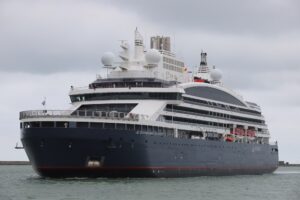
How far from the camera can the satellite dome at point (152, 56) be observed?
6969 cm

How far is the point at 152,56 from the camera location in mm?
69688

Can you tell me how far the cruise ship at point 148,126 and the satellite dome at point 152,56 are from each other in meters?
0.10

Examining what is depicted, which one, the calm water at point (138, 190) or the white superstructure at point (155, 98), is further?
the white superstructure at point (155, 98)

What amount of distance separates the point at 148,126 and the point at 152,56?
10703 millimetres

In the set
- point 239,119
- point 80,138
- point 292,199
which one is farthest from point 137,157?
point 239,119

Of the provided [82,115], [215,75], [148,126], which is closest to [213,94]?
[215,75]

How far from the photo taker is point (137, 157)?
194ft

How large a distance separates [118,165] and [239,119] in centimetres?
2932

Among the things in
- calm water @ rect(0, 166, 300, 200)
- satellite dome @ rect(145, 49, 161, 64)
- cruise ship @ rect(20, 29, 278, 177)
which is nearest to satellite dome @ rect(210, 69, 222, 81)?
cruise ship @ rect(20, 29, 278, 177)

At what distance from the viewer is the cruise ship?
57.8 m

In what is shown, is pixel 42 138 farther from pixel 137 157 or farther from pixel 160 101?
pixel 160 101

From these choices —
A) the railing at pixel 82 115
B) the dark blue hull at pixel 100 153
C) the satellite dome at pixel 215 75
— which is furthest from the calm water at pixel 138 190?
the satellite dome at pixel 215 75

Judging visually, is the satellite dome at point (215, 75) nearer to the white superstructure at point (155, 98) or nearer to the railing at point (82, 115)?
the white superstructure at point (155, 98)

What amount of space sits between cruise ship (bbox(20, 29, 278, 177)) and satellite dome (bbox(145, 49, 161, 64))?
0.32 feet
